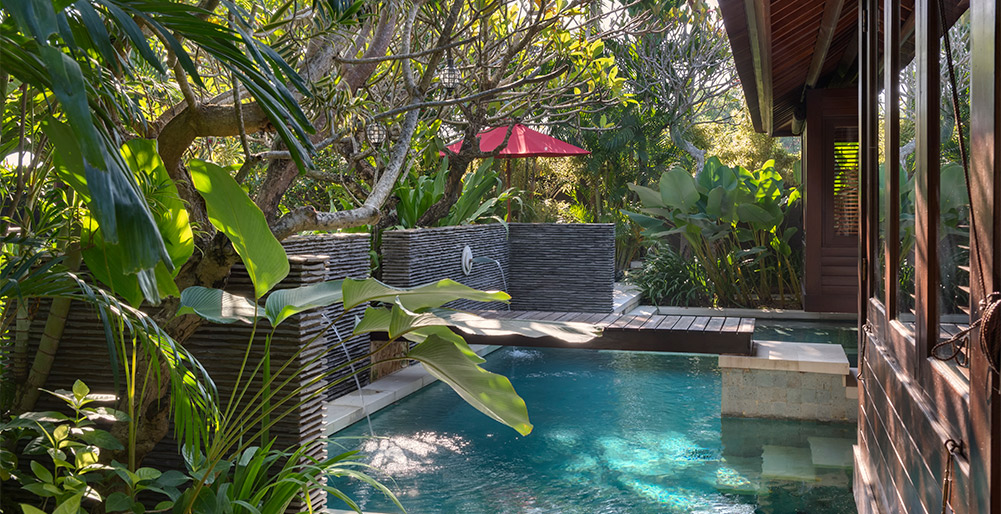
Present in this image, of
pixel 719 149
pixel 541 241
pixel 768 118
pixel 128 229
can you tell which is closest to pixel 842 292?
pixel 768 118

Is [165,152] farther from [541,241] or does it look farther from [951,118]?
[541,241]

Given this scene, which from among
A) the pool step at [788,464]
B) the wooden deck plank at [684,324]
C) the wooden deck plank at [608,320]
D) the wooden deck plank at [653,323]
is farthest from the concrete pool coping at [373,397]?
the pool step at [788,464]

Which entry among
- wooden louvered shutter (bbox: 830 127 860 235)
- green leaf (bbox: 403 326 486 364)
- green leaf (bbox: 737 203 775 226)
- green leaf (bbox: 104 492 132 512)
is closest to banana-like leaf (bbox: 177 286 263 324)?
green leaf (bbox: 403 326 486 364)

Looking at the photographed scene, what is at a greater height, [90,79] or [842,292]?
[90,79]

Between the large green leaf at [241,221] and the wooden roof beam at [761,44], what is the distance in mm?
2837

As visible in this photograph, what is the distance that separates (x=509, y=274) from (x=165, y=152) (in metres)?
7.51

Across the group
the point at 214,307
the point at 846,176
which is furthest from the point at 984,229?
Answer: the point at 846,176

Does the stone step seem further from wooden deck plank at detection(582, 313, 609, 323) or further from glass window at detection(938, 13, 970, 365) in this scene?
glass window at detection(938, 13, 970, 365)

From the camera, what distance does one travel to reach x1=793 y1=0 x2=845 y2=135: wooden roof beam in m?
5.14

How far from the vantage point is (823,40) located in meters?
6.33

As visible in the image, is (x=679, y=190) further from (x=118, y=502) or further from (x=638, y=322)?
(x=118, y=502)

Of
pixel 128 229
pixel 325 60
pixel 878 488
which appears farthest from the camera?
pixel 325 60

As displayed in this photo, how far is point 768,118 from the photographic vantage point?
9562 millimetres

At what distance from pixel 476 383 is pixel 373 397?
4219 millimetres
